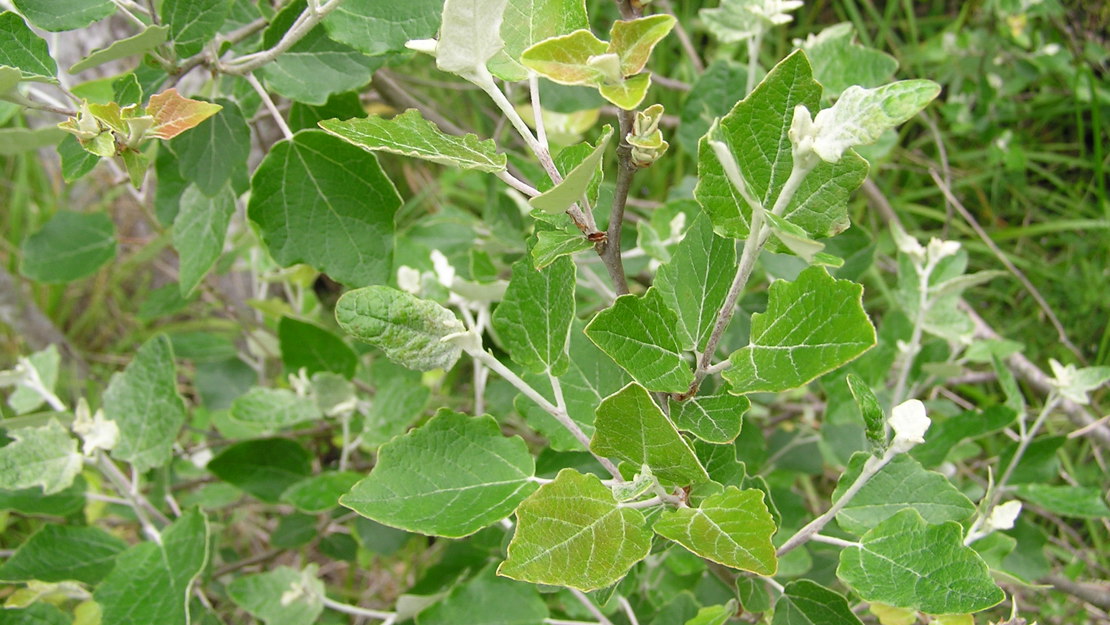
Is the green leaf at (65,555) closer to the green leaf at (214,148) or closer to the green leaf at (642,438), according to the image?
the green leaf at (214,148)

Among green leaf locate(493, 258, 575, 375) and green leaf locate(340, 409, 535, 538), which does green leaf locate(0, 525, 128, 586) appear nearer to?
green leaf locate(340, 409, 535, 538)

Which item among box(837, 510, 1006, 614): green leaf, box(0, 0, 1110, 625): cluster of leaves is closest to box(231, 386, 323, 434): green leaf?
box(0, 0, 1110, 625): cluster of leaves

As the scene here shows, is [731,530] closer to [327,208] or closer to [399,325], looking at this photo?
[399,325]

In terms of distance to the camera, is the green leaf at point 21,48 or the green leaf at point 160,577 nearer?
the green leaf at point 21,48

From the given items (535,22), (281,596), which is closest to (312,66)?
(535,22)

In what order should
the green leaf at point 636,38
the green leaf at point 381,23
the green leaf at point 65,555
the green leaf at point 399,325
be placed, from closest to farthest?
1. the green leaf at point 636,38
2. the green leaf at point 399,325
3. the green leaf at point 381,23
4. the green leaf at point 65,555

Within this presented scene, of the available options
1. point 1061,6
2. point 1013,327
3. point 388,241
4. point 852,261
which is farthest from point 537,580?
point 1061,6

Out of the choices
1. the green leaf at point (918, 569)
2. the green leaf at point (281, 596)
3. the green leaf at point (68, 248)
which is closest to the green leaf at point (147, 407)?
the green leaf at point (281, 596)
